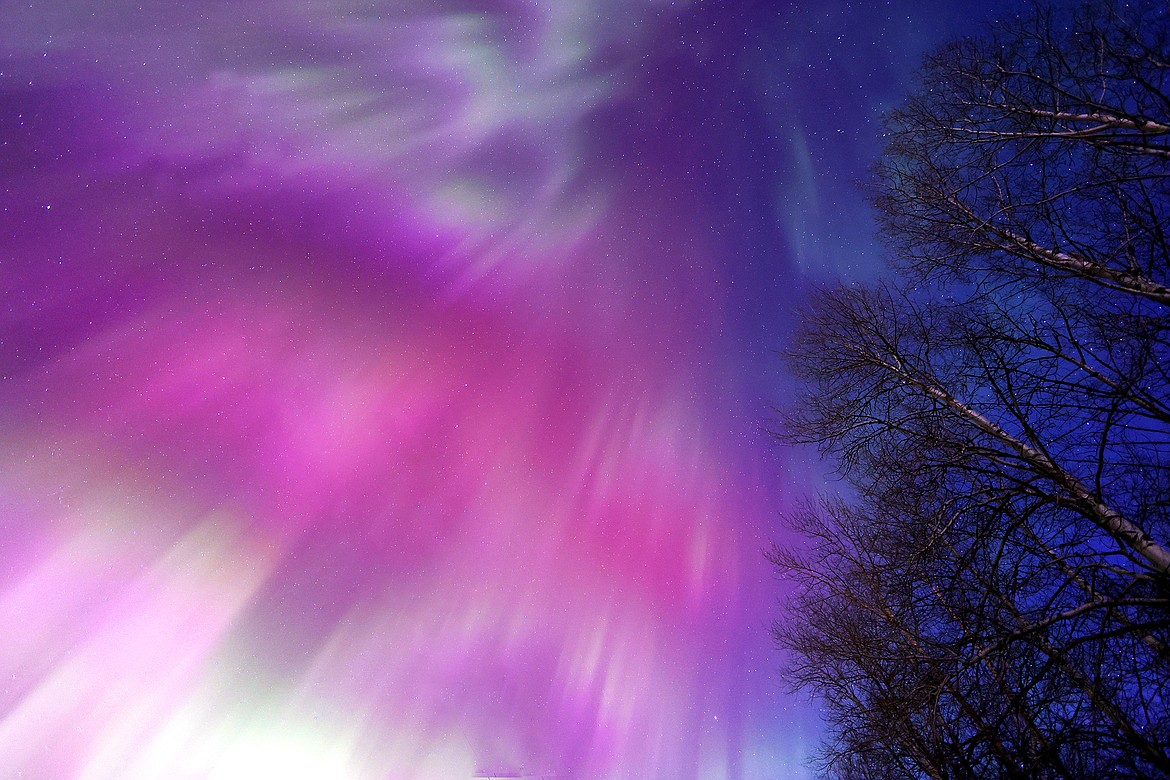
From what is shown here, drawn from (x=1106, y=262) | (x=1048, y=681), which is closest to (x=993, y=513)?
(x=1048, y=681)

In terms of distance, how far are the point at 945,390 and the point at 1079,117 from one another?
7.74 feet

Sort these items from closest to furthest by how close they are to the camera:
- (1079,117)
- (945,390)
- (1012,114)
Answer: (1079,117), (1012,114), (945,390)

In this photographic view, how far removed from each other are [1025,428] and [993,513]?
628 millimetres

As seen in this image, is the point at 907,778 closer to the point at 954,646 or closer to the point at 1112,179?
the point at 954,646

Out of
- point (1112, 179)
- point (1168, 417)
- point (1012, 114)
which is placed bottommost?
point (1168, 417)

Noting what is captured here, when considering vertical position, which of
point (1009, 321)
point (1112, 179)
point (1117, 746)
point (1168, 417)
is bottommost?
point (1117, 746)

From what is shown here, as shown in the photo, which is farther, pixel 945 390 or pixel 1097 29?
pixel 945 390

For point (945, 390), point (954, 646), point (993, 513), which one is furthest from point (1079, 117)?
point (954, 646)

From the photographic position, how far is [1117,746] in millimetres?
2844

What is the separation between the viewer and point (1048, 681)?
3.75 meters

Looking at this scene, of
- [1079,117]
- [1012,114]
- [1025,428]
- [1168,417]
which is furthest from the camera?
[1012,114]

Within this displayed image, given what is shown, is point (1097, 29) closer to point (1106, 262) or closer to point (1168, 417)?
point (1106, 262)

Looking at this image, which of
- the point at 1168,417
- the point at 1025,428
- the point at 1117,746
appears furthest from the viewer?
the point at 1025,428

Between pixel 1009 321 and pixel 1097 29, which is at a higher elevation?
pixel 1097 29
